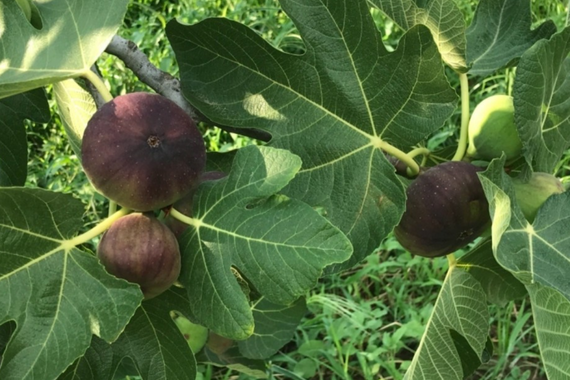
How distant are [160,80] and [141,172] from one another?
0.26 m

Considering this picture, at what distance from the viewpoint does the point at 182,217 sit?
88 cm

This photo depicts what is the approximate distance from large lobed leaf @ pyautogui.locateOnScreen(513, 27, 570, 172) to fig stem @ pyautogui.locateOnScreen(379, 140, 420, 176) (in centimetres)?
13

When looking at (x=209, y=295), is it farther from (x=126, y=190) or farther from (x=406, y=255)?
(x=406, y=255)

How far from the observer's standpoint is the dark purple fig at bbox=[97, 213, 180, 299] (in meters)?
0.82

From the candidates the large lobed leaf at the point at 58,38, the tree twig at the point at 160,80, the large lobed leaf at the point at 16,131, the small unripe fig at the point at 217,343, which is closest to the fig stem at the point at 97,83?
the large lobed leaf at the point at 58,38

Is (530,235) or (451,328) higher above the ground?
(530,235)

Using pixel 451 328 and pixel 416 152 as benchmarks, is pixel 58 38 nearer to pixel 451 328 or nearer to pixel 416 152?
pixel 416 152

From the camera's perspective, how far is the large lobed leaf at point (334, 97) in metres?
0.90

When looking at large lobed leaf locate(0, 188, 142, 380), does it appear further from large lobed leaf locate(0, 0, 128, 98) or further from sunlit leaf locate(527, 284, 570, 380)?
sunlit leaf locate(527, 284, 570, 380)

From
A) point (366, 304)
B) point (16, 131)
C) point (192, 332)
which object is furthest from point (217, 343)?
point (366, 304)

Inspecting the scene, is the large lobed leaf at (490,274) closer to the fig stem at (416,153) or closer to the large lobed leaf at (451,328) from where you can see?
the large lobed leaf at (451,328)

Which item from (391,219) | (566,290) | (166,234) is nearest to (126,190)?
(166,234)

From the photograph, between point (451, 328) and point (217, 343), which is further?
point (217, 343)

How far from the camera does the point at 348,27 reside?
0.90m
